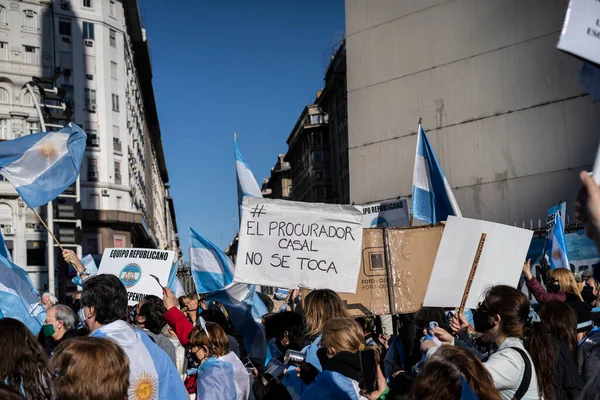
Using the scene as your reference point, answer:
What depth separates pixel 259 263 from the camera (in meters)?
6.95

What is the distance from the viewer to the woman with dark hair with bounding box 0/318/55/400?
334cm

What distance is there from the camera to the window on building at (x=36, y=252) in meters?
41.1

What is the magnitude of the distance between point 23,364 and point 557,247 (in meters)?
7.81

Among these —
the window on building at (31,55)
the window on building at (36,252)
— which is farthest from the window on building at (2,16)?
the window on building at (36,252)

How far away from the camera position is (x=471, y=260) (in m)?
6.77

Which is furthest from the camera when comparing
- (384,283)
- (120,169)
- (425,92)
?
(120,169)

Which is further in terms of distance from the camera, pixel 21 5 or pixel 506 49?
pixel 21 5

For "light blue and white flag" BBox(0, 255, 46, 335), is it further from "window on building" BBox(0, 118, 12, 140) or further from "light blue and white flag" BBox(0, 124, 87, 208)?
"window on building" BBox(0, 118, 12, 140)

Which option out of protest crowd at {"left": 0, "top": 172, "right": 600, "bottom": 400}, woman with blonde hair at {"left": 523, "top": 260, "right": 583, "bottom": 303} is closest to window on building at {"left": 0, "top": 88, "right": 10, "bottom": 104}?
protest crowd at {"left": 0, "top": 172, "right": 600, "bottom": 400}

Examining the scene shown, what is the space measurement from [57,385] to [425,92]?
16.8 metres

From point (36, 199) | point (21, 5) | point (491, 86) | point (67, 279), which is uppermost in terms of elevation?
point (21, 5)

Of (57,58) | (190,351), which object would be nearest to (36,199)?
(190,351)

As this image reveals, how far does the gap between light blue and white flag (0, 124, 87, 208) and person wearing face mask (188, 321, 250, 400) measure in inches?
147

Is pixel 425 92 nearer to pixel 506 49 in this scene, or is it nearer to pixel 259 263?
pixel 506 49
